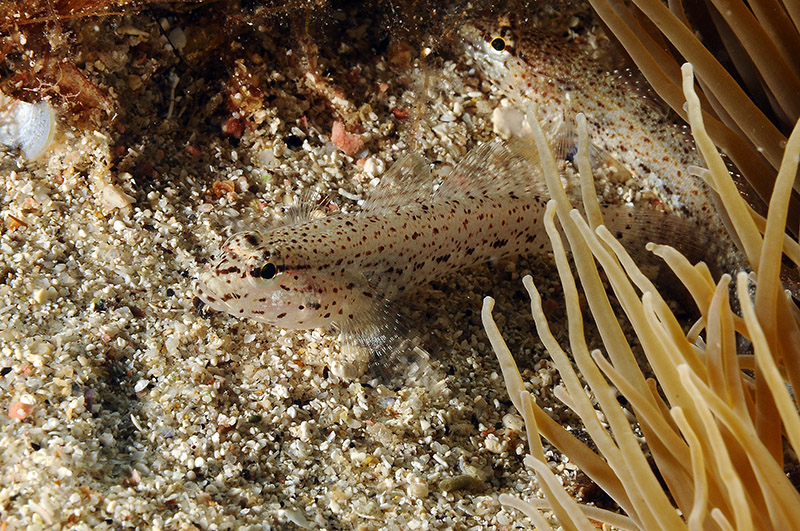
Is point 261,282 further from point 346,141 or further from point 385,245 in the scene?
point 346,141

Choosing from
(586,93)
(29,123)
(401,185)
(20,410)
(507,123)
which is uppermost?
(29,123)

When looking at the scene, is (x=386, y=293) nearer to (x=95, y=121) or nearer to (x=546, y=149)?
(x=546, y=149)

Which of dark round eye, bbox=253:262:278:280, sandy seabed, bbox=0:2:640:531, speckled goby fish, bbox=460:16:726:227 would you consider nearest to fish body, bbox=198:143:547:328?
dark round eye, bbox=253:262:278:280

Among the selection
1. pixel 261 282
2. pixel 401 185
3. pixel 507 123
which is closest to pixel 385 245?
pixel 401 185

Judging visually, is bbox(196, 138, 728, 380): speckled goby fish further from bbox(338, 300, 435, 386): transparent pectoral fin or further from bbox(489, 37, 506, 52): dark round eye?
bbox(489, 37, 506, 52): dark round eye

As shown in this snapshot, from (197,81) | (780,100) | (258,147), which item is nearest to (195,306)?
(258,147)

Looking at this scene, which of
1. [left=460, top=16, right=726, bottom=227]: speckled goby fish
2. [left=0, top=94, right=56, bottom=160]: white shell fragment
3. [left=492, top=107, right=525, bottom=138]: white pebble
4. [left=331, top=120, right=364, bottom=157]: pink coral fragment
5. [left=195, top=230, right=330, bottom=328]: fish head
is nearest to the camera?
[left=195, top=230, right=330, bottom=328]: fish head

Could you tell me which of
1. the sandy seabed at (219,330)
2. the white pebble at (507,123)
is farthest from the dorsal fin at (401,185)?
the white pebble at (507,123)
